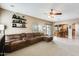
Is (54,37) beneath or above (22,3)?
beneath

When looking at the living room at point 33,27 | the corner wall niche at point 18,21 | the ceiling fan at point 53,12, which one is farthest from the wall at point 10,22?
the ceiling fan at point 53,12

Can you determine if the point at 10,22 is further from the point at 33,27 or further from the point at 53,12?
the point at 53,12

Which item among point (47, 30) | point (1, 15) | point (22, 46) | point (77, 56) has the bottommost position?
point (77, 56)

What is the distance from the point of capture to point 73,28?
4.79 metres

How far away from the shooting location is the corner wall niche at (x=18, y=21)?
428cm

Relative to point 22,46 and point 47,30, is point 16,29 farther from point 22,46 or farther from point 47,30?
point 47,30

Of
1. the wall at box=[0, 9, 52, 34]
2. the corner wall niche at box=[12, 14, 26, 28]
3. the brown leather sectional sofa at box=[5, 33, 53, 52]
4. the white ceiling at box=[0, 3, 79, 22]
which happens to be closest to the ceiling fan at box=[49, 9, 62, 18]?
the white ceiling at box=[0, 3, 79, 22]

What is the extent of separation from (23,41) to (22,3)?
1491 millimetres

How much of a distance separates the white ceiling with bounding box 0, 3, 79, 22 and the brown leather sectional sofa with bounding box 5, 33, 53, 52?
78 centimetres

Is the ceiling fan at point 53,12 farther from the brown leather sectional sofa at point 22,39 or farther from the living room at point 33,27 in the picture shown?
the brown leather sectional sofa at point 22,39

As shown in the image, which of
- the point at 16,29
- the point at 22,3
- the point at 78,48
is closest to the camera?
the point at 22,3

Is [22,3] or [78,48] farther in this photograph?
[78,48]

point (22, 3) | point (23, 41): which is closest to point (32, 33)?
point (23, 41)

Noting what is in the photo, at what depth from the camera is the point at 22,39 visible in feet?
14.8
